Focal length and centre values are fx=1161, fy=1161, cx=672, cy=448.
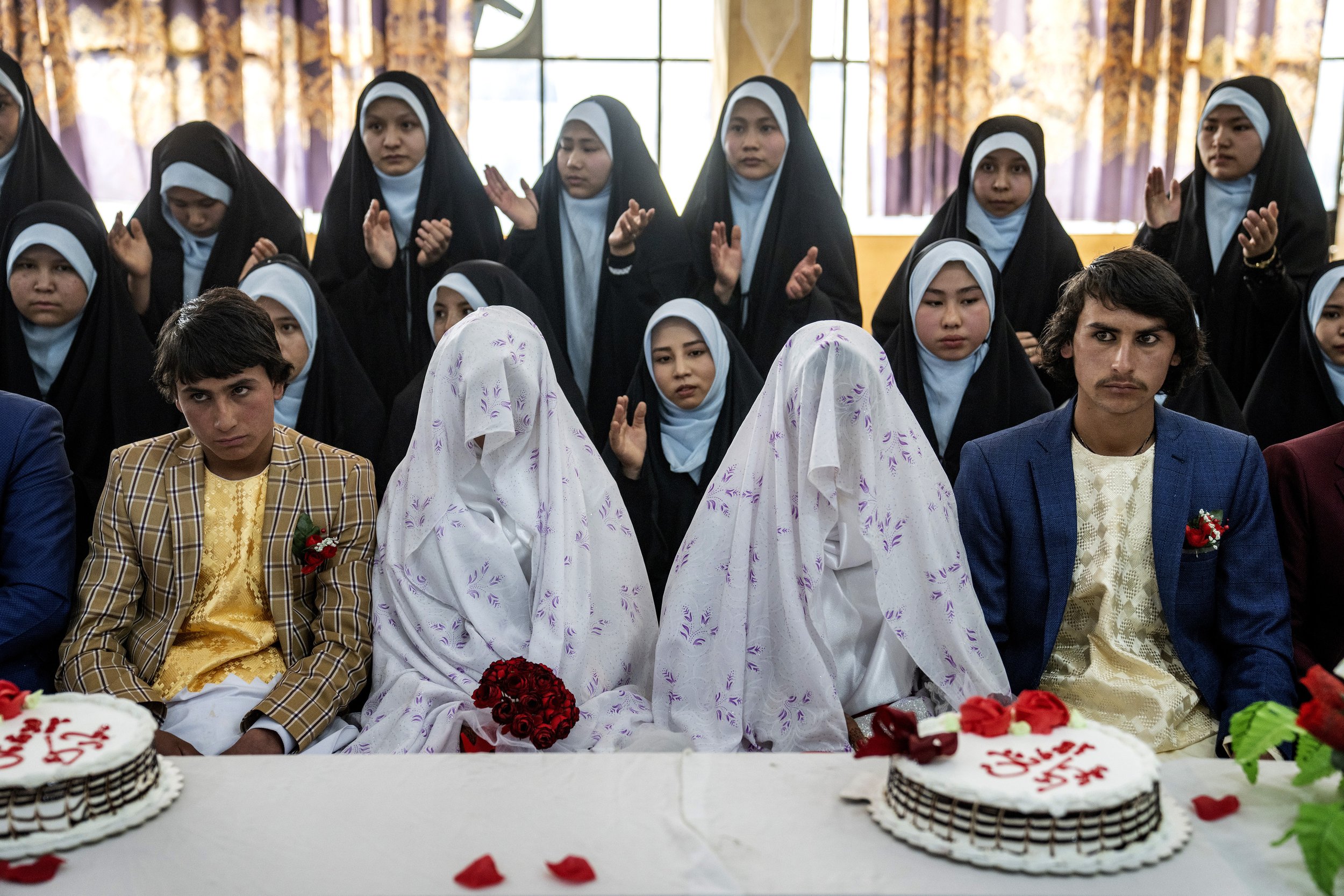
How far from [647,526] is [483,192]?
178 cm

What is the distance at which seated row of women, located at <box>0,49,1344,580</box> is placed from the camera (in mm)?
3908

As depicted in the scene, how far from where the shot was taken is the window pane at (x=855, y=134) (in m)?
6.70

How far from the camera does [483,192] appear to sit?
473 centimetres

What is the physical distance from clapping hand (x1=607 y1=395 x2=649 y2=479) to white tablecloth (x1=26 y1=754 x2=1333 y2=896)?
1.99 meters

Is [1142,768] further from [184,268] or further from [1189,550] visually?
[184,268]

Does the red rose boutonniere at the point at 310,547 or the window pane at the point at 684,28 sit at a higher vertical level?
the window pane at the point at 684,28

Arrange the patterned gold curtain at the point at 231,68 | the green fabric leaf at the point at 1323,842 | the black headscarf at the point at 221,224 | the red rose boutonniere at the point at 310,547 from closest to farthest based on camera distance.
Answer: the green fabric leaf at the point at 1323,842 → the red rose boutonniere at the point at 310,547 → the black headscarf at the point at 221,224 → the patterned gold curtain at the point at 231,68

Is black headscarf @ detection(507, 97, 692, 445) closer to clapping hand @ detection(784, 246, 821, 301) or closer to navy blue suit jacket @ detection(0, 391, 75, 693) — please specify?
clapping hand @ detection(784, 246, 821, 301)

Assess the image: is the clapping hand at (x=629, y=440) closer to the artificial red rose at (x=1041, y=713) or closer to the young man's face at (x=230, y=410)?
the young man's face at (x=230, y=410)

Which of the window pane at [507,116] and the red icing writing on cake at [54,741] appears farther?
the window pane at [507,116]

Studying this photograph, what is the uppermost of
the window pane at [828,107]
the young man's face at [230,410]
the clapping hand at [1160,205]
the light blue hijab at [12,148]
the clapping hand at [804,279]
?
the window pane at [828,107]

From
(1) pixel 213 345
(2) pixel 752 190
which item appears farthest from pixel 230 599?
(2) pixel 752 190

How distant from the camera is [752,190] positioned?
4602 mm

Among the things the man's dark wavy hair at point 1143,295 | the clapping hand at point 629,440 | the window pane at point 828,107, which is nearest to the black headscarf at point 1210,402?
the man's dark wavy hair at point 1143,295
